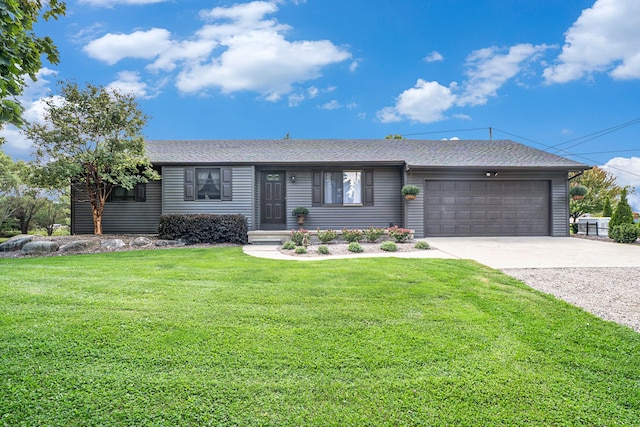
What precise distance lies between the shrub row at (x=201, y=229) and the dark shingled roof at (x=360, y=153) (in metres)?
2.11

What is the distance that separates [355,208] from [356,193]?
54 centimetres

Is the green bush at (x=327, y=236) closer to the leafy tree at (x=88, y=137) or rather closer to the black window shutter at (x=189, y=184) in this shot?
the black window shutter at (x=189, y=184)

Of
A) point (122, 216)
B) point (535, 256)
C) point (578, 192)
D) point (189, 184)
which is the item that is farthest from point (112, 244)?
point (578, 192)

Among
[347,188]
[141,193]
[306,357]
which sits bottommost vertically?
[306,357]

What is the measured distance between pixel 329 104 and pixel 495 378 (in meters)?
15.8

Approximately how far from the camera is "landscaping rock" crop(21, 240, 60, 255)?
7.49 metres

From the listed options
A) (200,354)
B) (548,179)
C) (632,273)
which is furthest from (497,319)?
(548,179)

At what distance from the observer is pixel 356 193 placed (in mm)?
10953

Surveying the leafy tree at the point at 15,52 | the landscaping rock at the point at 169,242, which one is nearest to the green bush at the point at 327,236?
the landscaping rock at the point at 169,242

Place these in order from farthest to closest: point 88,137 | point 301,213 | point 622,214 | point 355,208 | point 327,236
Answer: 1. point 355,208
2. point 301,213
3. point 622,214
4. point 88,137
5. point 327,236

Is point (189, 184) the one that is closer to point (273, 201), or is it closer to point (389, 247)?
point (273, 201)

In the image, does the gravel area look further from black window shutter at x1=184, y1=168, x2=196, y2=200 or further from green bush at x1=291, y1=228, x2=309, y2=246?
black window shutter at x1=184, y1=168, x2=196, y2=200

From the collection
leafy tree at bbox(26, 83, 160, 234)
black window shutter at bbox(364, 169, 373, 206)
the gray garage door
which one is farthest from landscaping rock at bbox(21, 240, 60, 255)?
the gray garage door

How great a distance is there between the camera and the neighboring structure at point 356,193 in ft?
34.1
